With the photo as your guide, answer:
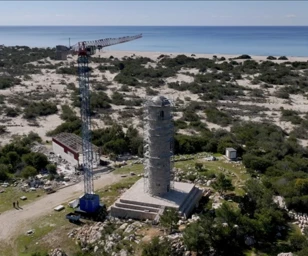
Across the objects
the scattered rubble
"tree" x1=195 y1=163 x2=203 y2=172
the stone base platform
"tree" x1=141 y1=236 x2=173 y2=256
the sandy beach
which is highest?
"tree" x1=141 y1=236 x2=173 y2=256

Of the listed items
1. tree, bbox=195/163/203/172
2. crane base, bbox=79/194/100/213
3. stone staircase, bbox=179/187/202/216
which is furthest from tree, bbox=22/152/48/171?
stone staircase, bbox=179/187/202/216

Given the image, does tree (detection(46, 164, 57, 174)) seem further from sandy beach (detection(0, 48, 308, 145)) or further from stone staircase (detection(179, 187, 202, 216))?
stone staircase (detection(179, 187, 202, 216))

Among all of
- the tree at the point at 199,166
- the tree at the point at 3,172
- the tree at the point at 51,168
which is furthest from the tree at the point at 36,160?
the tree at the point at 199,166

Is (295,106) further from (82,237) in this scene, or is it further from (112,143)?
(82,237)

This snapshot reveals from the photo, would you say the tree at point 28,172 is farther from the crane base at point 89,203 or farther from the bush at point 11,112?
the bush at point 11,112

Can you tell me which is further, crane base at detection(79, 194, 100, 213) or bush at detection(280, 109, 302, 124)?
bush at detection(280, 109, 302, 124)

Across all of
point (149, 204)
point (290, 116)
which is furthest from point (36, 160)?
point (290, 116)

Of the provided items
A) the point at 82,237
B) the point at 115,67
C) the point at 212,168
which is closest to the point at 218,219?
the point at 82,237
